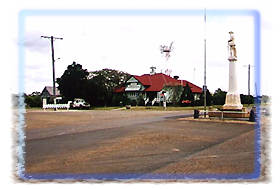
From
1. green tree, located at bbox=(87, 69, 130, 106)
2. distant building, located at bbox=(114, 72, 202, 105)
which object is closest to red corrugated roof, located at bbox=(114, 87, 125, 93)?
distant building, located at bbox=(114, 72, 202, 105)

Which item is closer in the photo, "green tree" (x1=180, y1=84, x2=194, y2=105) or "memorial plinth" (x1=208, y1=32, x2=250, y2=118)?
"memorial plinth" (x1=208, y1=32, x2=250, y2=118)

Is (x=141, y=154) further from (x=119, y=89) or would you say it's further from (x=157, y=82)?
(x=119, y=89)

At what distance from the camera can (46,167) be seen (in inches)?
226

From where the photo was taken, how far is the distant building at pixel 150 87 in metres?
34.7

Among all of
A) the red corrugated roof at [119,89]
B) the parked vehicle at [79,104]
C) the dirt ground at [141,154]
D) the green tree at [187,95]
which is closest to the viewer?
the dirt ground at [141,154]

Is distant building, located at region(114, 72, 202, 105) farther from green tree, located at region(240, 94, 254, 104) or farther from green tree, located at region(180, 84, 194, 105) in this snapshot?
green tree, located at region(240, 94, 254, 104)

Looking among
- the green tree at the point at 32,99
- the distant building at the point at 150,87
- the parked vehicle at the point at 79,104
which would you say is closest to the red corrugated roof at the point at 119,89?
the distant building at the point at 150,87

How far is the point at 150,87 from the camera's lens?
3862cm

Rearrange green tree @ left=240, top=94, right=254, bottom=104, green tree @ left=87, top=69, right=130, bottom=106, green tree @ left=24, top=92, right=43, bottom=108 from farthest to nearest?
green tree @ left=87, top=69, right=130, bottom=106 < green tree @ left=240, top=94, right=254, bottom=104 < green tree @ left=24, top=92, right=43, bottom=108

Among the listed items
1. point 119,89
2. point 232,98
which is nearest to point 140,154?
point 232,98

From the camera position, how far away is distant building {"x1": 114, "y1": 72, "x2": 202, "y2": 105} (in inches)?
1367

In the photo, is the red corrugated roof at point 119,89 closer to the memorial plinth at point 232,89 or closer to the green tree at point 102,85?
the green tree at point 102,85

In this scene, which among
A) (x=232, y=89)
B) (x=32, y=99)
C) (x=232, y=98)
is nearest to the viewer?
(x=232, y=98)

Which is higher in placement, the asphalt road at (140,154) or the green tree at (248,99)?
the green tree at (248,99)
